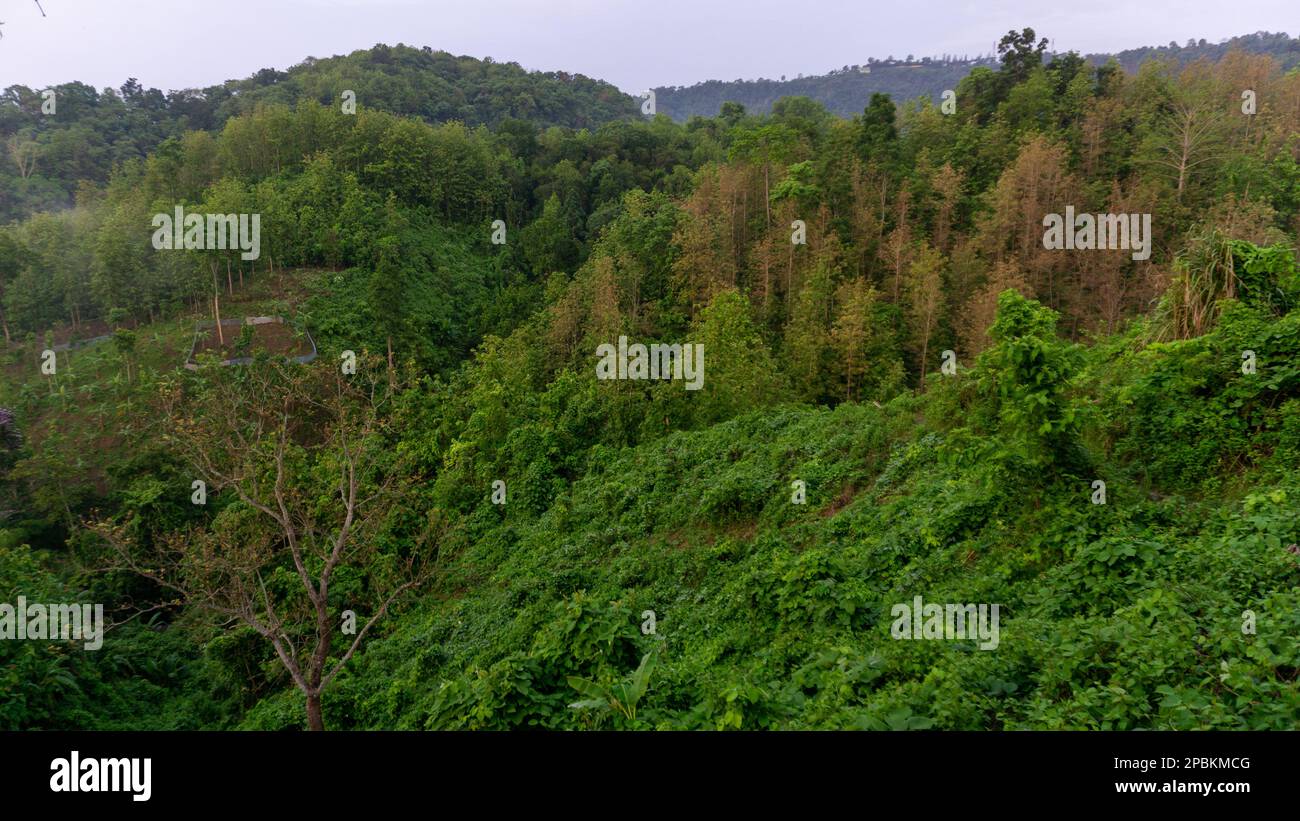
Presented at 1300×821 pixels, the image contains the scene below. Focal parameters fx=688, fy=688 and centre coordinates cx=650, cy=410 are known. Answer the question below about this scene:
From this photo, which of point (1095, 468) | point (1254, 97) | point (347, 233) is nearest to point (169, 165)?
point (347, 233)

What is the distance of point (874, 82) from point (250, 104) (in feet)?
301

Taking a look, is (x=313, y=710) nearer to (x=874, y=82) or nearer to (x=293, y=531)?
(x=293, y=531)

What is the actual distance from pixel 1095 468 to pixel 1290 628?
3.25 m

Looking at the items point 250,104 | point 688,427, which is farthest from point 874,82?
point 688,427

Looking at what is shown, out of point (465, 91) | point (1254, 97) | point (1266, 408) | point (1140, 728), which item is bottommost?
point (1140, 728)

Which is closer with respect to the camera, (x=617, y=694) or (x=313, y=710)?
(x=617, y=694)

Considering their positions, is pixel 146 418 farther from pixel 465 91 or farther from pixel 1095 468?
pixel 465 91

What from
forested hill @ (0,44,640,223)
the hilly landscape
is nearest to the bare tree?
the hilly landscape

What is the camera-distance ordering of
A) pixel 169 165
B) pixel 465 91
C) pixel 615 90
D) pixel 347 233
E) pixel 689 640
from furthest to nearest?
pixel 615 90, pixel 465 91, pixel 169 165, pixel 347 233, pixel 689 640

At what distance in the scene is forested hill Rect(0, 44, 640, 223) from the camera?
51.9 metres

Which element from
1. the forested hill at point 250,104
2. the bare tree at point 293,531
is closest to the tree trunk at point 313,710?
the bare tree at point 293,531

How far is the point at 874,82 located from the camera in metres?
112

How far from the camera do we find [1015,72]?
3159 cm

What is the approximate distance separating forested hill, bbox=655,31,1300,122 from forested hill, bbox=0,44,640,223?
1973 cm
